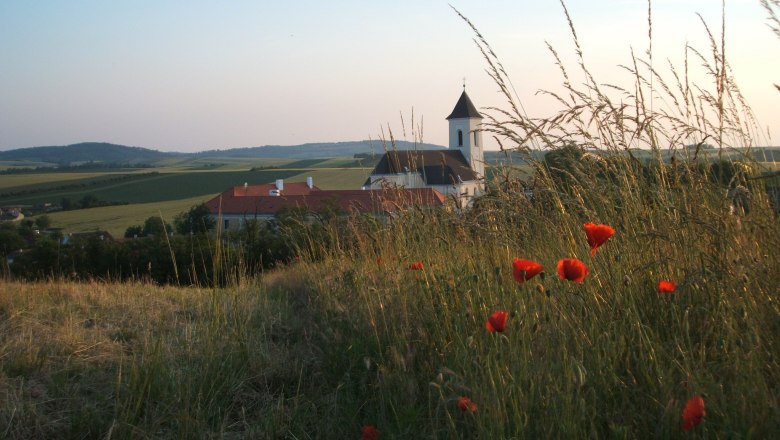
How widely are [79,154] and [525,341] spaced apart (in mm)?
121667

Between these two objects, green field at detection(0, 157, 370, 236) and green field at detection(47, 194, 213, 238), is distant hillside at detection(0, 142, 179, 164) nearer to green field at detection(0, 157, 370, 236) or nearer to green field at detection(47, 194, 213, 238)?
green field at detection(0, 157, 370, 236)

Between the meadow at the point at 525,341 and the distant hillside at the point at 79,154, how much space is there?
115m

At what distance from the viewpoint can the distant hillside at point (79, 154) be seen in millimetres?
108750

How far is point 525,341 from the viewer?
7.70 ft

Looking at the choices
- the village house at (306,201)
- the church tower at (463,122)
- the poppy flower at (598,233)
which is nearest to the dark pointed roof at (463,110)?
the church tower at (463,122)

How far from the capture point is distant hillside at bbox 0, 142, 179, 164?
10875cm

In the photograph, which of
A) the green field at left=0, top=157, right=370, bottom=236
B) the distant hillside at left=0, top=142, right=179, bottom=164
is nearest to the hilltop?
the distant hillside at left=0, top=142, right=179, bottom=164

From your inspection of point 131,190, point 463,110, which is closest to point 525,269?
point 131,190

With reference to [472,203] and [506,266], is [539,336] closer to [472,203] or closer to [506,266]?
[506,266]

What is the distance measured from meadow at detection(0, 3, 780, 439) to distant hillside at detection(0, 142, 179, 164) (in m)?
115

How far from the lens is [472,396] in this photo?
7.09 feet

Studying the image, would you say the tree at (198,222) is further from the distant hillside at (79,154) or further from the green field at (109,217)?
the distant hillside at (79,154)

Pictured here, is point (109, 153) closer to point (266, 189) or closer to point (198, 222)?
point (266, 189)

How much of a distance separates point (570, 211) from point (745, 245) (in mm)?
1042
